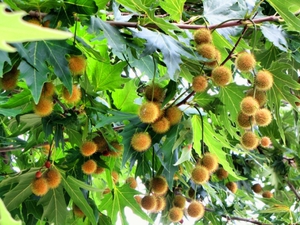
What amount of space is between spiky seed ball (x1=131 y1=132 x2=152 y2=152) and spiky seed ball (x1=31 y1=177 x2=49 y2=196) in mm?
462

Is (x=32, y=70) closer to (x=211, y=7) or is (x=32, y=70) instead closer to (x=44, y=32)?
(x=211, y=7)

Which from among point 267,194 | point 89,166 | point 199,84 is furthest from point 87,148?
point 267,194

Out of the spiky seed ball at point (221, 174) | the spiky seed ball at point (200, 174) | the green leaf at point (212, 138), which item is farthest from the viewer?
the spiky seed ball at point (221, 174)

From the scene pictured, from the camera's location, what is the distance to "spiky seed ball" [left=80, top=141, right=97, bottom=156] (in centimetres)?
185

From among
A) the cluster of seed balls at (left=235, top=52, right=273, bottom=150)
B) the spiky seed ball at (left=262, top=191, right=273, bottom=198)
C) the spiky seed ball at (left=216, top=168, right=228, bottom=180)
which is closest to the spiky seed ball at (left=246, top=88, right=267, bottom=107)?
the cluster of seed balls at (left=235, top=52, right=273, bottom=150)

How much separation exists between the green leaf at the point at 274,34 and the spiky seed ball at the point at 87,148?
853 mm

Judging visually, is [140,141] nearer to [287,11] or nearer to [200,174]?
[200,174]

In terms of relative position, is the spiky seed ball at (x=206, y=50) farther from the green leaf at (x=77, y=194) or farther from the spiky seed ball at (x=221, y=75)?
the green leaf at (x=77, y=194)

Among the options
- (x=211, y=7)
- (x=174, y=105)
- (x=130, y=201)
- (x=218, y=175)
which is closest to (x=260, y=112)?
(x=174, y=105)

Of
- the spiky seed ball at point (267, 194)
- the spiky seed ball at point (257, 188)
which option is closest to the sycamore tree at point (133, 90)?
the spiky seed ball at point (267, 194)

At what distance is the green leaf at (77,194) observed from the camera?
1991 mm

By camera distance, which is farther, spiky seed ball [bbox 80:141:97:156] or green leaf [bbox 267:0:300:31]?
spiky seed ball [bbox 80:141:97:156]

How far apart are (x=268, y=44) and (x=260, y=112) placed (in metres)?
0.61

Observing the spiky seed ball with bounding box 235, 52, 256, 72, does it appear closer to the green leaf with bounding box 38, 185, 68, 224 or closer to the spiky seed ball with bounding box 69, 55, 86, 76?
the spiky seed ball with bounding box 69, 55, 86, 76
